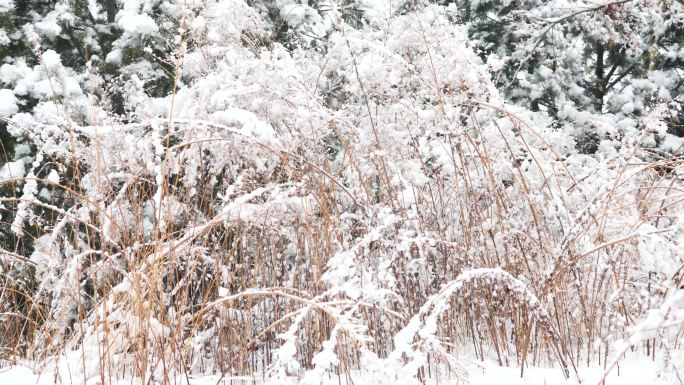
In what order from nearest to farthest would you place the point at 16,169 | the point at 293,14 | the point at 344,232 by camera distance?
the point at 344,232 → the point at 16,169 → the point at 293,14

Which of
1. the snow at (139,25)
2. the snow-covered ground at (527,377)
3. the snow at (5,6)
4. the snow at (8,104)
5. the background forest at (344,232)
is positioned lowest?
the snow-covered ground at (527,377)

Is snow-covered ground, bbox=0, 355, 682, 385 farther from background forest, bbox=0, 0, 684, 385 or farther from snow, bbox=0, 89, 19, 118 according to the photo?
snow, bbox=0, 89, 19, 118

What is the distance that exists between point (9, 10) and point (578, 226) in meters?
6.75

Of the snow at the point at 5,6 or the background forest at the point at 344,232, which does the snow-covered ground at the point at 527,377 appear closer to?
the background forest at the point at 344,232

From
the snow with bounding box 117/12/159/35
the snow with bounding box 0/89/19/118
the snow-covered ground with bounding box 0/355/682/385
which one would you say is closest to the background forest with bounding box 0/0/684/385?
the snow-covered ground with bounding box 0/355/682/385

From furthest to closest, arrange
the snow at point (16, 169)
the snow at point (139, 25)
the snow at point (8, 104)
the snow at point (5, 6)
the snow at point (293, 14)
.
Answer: the snow at point (293, 14), the snow at point (5, 6), the snow at point (139, 25), the snow at point (8, 104), the snow at point (16, 169)

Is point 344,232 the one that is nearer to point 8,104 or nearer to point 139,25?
point 8,104

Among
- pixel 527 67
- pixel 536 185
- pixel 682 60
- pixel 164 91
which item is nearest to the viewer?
pixel 536 185

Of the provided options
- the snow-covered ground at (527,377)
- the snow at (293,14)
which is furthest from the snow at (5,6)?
the snow-covered ground at (527,377)

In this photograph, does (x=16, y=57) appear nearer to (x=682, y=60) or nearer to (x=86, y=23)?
(x=86, y=23)

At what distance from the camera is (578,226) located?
1488 millimetres

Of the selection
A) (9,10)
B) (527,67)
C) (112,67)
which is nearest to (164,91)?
(112,67)

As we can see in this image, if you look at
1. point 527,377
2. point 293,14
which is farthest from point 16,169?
point 527,377

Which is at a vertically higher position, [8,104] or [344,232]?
[8,104]
